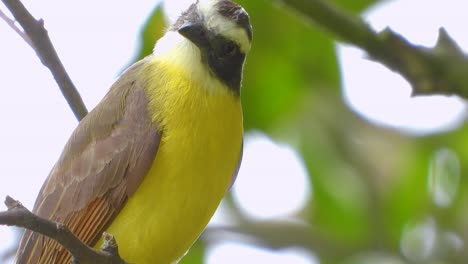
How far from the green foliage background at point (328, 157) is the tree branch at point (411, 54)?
2.08m

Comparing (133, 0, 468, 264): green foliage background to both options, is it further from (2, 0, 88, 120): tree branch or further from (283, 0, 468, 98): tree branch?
(283, 0, 468, 98): tree branch

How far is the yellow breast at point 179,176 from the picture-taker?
12.8 ft

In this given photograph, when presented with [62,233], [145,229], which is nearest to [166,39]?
[145,229]

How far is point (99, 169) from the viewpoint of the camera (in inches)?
166

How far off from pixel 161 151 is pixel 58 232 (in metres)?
1.16

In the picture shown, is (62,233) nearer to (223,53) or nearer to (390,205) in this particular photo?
(223,53)

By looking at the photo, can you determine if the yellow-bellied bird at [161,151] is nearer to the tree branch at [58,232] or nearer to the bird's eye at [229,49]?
the bird's eye at [229,49]

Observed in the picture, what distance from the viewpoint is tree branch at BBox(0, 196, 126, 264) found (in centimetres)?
274

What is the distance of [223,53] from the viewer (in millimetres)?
4379

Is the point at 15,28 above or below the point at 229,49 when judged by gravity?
above

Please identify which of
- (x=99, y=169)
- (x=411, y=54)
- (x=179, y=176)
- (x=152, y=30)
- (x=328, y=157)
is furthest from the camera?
(x=328, y=157)

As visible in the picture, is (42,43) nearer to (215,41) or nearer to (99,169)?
(99,169)

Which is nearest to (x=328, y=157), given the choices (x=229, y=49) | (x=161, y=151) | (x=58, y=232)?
(x=229, y=49)

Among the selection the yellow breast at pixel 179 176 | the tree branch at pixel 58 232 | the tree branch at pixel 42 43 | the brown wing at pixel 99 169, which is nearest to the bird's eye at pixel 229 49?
the yellow breast at pixel 179 176
